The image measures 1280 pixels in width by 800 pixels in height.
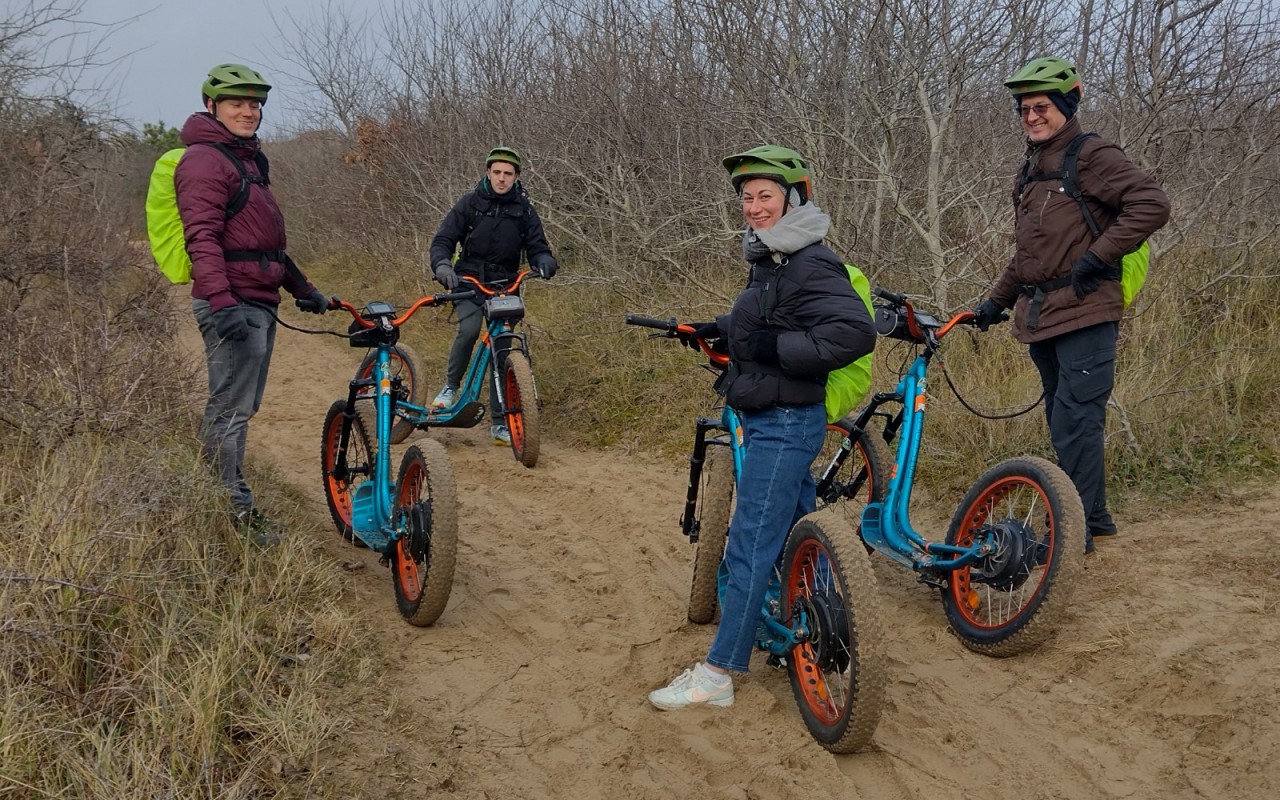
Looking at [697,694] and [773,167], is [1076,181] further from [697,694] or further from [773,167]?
[697,694]

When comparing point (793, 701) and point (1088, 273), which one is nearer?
point (793, 701)

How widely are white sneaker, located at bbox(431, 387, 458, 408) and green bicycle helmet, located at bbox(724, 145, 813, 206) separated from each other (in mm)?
4263

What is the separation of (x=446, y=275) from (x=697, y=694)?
12.7ft

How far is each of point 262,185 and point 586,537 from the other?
250 centimetres

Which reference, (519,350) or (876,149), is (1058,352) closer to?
(876,149)

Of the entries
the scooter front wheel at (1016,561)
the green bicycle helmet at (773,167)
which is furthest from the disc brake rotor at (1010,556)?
the green bicycle helmet at (773,167)

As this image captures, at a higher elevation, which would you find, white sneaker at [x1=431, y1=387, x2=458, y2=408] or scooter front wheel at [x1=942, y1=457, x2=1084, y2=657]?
white sneaker at [x1=431, y1=387, x2=458, y2=408]

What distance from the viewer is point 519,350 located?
6.83 metres

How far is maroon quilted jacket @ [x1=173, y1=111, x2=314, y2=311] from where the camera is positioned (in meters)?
4.16

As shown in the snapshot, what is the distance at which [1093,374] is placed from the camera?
427 cm

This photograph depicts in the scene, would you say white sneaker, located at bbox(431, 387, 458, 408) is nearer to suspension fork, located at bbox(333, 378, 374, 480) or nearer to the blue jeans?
suspension fork, located at bbox(333, 378, 374, 480)

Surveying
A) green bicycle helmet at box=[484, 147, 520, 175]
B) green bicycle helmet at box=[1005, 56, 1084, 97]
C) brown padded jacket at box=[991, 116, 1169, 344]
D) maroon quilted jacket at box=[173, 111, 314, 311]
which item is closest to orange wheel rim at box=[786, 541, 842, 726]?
brown padded jacket at box=[991, 116, 1169, 344]

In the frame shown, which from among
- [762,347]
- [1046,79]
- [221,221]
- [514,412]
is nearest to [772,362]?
[762,347]

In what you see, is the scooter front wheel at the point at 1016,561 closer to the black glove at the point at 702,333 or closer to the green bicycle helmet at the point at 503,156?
the black glove at the point at 702,333
